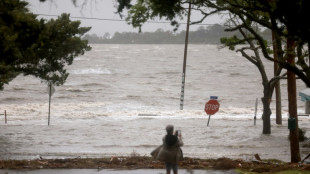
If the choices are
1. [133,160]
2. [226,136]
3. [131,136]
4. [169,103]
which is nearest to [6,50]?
[133,160]

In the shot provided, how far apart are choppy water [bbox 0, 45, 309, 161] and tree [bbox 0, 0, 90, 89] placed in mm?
3060

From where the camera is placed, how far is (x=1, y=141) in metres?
21.2

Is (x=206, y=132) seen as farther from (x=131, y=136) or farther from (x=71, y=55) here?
(x=71, y=55)

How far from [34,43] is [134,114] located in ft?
Result: 75.3

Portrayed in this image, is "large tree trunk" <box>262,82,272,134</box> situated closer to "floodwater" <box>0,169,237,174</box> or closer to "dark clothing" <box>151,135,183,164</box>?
"floodwater" <box>0,169,237,174</box>

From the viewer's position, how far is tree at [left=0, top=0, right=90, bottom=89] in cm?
1340

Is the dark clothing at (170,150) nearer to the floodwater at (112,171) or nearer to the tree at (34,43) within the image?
the floodwater at (112,171)

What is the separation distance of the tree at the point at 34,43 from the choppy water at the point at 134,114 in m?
3.06

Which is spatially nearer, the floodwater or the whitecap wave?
the floodwater

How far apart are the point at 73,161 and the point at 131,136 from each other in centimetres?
981

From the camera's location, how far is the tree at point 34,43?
13398 millimetres

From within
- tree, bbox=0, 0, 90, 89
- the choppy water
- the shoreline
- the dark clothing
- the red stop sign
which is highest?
tree, bbox=0, 0, 90, 89

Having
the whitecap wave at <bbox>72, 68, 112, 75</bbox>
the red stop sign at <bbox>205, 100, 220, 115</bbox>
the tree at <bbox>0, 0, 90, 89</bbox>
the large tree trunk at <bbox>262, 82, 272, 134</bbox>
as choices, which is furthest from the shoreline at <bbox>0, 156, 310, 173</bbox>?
the whitecap wave at <bbox>72, 68, 112, 75</bbox>

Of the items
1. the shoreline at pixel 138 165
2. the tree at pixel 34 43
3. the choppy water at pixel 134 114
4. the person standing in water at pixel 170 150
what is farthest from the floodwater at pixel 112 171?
the choppy water at pixel 134 114
